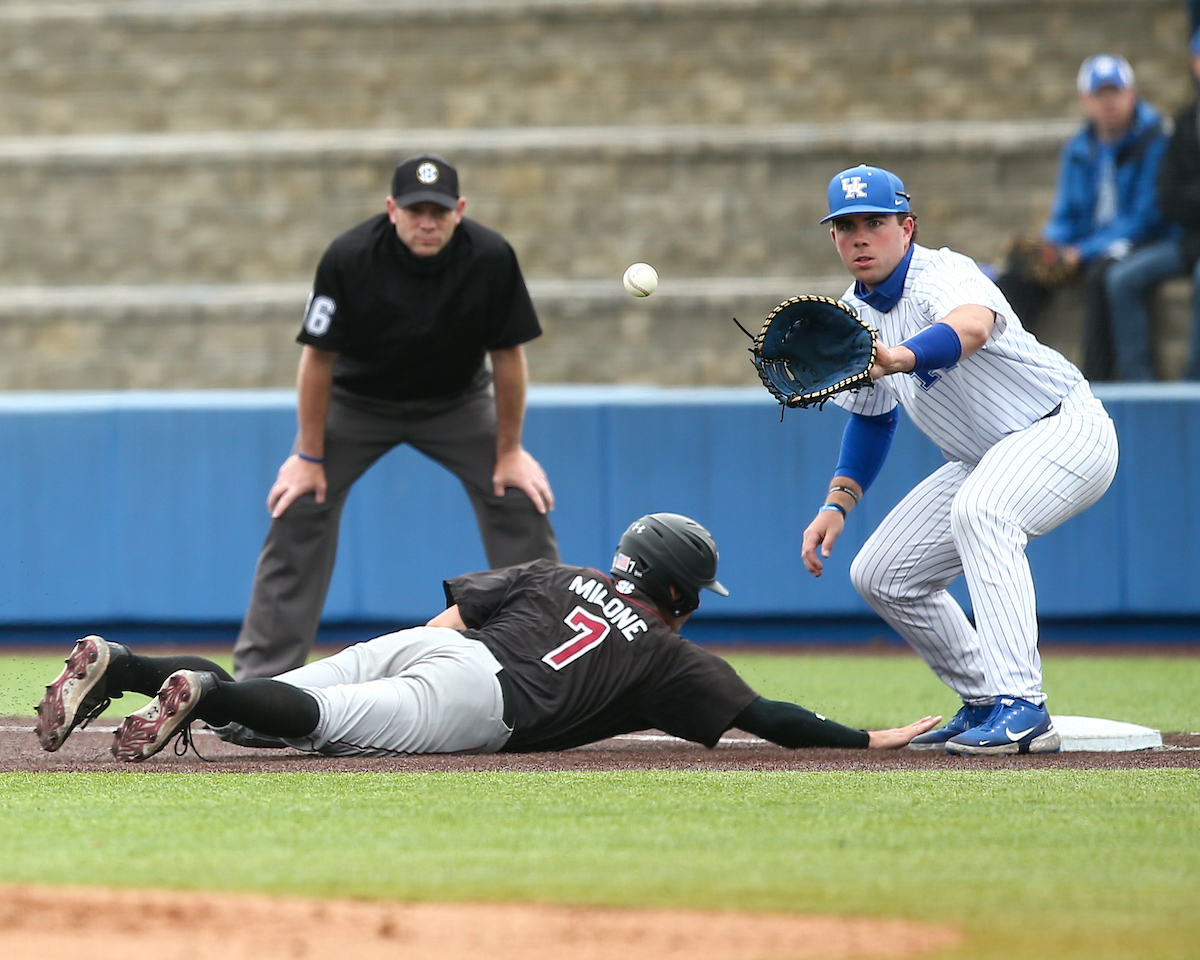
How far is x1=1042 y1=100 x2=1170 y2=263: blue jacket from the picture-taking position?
10.8m

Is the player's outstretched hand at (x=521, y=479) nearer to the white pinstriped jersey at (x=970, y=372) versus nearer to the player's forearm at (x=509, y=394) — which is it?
the player's forearm at (x=509, y=394)

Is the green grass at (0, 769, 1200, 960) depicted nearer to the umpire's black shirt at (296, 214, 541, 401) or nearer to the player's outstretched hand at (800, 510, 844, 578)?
the player's outstretched hand at (800, 510, 844, 578)

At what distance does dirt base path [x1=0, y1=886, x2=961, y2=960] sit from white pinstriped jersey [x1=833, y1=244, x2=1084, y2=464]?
2584 mm

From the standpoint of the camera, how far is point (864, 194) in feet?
16.8

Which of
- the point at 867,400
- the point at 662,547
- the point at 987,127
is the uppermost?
the point at 987,127

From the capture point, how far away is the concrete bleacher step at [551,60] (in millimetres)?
13891

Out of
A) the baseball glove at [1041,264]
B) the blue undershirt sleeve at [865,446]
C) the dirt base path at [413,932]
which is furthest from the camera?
the baseball glove at [1041,264]

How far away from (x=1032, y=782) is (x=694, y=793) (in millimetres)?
910

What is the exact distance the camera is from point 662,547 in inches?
205

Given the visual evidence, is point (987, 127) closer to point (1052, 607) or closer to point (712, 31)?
point (712, 31)

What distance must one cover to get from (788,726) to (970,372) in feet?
4.03

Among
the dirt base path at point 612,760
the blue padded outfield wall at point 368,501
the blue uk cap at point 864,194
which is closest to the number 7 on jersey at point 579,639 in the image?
the dirt base path at point 612,760

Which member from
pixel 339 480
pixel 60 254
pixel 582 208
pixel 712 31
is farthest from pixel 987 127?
pixel 339 480

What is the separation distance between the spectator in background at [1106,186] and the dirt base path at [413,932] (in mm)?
8381
